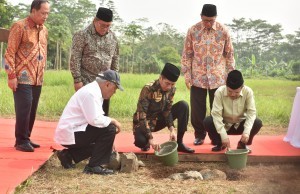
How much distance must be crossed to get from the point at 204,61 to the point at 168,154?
44.5 inches

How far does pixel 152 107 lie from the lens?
390 centimetres

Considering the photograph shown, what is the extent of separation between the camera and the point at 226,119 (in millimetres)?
4062

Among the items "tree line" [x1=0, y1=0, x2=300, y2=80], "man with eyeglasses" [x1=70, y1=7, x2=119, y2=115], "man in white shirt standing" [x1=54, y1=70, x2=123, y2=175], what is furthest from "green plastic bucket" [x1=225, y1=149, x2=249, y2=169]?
"tree line" [x1=0, y1=0, x2=300, y2=80]

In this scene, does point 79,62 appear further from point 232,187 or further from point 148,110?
point 232,187

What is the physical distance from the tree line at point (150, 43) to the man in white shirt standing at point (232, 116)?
16624 millimetres

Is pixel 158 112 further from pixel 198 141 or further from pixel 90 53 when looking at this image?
pixel 90 53

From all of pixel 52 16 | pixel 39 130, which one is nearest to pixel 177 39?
pixel 52 16

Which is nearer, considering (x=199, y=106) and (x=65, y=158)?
(x=65, y=158)

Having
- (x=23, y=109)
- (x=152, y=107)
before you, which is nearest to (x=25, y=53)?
(x=23, y=109)

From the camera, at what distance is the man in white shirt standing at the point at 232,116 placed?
3846 millimetres

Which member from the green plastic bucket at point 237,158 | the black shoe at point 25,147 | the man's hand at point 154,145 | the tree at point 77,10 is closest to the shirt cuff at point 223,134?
the green plastic bucket at point 237,158

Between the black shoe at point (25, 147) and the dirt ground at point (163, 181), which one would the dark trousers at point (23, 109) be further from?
the dirt ground at point (163, 181)

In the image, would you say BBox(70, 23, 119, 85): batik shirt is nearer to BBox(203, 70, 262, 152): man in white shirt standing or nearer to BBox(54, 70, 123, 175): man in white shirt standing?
BBox(54, 70, 123, 175): man in white shirt standing

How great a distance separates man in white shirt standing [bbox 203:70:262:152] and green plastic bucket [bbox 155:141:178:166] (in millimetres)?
418
